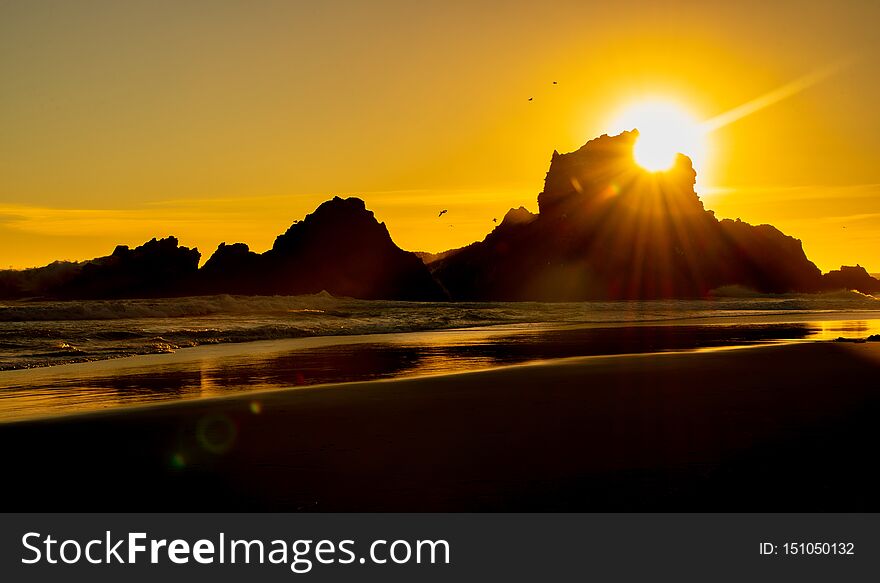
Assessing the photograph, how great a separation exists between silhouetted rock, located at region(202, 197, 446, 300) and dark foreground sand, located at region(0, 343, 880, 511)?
481 feet

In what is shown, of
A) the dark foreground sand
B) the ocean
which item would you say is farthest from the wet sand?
the dark foreground sand

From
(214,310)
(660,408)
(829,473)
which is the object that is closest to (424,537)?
(829,473)

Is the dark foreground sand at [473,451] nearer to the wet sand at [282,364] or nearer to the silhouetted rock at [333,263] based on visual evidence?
the wet sand at [282,364]

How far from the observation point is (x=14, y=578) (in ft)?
17.9

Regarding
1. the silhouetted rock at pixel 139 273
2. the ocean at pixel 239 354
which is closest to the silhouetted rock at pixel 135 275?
the silhouetted rock at pixel 139 273

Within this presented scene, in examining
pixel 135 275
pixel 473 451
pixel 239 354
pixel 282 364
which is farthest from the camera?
pixel 135 275

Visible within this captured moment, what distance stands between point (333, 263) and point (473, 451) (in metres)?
158

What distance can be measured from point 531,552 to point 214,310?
2211 inches

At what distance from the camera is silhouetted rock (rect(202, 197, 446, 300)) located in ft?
515

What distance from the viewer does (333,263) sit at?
538 ft

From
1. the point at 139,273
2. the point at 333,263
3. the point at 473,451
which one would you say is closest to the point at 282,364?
the point at 473,451

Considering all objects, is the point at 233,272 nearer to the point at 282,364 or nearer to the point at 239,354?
the point at 239,354

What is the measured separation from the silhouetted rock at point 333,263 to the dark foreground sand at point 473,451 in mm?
146742

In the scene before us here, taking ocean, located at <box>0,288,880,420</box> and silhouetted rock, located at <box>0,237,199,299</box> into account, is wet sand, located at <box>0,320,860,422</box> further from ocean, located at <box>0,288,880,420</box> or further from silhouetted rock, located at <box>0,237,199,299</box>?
silhouetted rock, located at <box>0,237,199,299</box>
